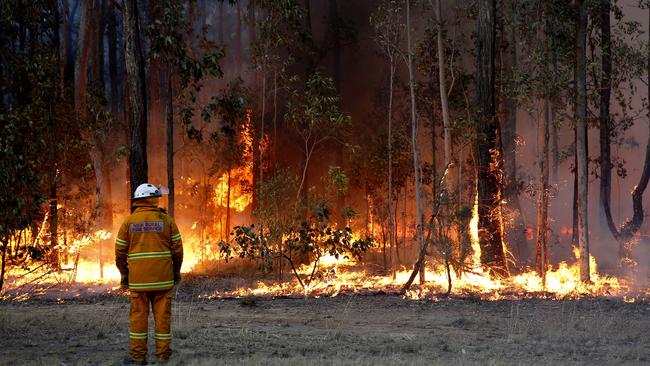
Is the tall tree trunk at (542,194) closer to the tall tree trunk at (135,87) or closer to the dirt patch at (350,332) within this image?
the dirt patch at (350,332)

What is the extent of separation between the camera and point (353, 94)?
45562 millimetres

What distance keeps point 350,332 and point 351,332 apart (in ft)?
0.06

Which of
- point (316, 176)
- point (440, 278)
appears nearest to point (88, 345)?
point (440, 278)

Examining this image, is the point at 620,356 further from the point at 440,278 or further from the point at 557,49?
the point at 557,49

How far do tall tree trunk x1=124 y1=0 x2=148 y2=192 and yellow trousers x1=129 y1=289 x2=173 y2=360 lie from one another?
402 inches

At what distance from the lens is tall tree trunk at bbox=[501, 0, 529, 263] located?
29.2 m

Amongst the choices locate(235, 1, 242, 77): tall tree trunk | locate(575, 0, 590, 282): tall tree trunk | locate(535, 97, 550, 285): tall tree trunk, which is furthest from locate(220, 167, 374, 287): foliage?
locate(235, 1, 242, 77): tall tree trunk

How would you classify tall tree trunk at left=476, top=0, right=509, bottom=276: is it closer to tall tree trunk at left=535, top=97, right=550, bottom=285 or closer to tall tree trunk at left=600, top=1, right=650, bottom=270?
tall tree trunk at left=535, top=97, right=550, bottom=285

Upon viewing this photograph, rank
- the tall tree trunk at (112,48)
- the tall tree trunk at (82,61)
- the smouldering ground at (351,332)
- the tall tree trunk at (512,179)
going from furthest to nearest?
the tall tree trunk at (112,48), the tall tree trunk at (512,179), the tall tree trunk at (82,61), the smouldering ground at (351,332)

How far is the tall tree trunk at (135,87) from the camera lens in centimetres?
1909

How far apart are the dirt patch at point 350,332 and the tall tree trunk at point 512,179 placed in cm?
989

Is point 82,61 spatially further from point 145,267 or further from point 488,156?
point 145,267

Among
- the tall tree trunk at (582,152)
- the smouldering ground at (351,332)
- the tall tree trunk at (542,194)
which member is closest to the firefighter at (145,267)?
the smouldering ground at (351,332)

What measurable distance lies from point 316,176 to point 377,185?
7915mm
